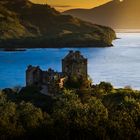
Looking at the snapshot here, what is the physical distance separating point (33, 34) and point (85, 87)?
118 meters

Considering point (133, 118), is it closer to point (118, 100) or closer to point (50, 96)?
point (118, 100)

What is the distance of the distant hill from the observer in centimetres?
11512

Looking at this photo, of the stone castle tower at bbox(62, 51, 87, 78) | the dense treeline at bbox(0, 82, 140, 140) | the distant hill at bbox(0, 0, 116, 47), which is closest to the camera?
the dense treeline at bbox(0, 82, 140, 140)

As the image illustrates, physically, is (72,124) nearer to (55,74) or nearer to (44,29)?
(55,74)

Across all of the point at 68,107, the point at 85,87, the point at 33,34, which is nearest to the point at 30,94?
the point at 85,87

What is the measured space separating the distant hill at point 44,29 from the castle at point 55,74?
82.3 metres

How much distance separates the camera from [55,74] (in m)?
26.0

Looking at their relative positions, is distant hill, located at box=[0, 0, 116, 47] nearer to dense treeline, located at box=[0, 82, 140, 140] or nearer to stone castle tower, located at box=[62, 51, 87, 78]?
stone castle tower, located at box=[62, 51, 87, 78]

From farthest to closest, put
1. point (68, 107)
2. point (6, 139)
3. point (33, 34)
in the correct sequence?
1. point (33, 34)
2. point (68, 107)
3. point (6, 139)

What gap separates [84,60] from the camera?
2894 cm

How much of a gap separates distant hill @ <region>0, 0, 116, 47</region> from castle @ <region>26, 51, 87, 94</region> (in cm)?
8227

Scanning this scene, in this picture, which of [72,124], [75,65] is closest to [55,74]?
[75,65]

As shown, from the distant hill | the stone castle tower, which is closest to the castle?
the stone castle tower

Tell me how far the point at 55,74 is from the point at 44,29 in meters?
136
